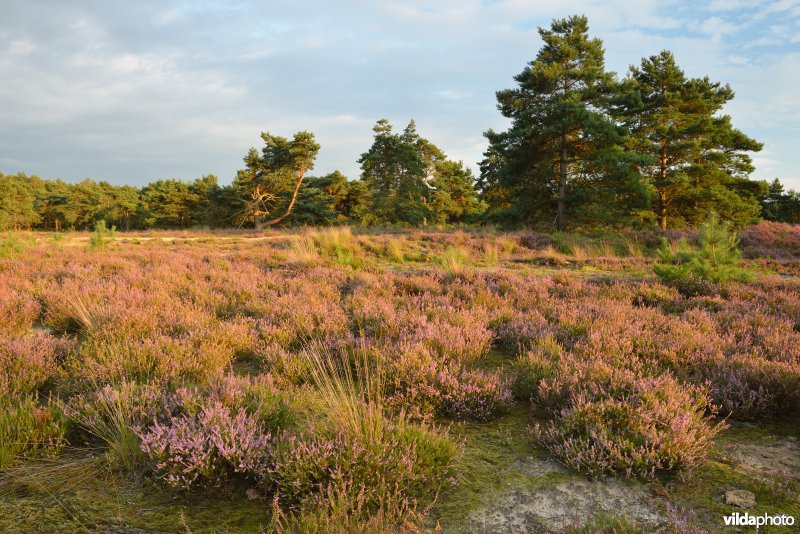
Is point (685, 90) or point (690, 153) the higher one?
point (685, 90)

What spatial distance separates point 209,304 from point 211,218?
48.1 metres

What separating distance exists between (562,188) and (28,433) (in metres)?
24.6

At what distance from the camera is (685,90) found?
2942cm

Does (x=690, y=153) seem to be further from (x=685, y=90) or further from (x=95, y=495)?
(x=95, y=495)

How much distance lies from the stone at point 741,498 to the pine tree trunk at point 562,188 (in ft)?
75.4

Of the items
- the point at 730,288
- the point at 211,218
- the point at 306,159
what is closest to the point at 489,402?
the point at 730,288

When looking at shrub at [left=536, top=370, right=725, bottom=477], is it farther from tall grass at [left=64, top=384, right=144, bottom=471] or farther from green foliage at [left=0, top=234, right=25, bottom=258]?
green foliage at [left=0, top=234, right=25, bottom=258]

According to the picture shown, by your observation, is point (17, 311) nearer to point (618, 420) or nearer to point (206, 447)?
point (206, 447)

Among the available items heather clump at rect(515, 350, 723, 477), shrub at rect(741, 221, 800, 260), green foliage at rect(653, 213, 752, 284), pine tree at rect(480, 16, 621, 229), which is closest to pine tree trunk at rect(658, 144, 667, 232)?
pine tree at rect(480, 16, 621, 229)

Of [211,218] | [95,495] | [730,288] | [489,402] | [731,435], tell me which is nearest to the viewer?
[95,495]

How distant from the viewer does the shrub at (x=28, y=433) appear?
266 centimetres

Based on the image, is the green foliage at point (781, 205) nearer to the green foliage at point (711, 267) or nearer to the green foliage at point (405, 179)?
the green foliage at point (405, 179)

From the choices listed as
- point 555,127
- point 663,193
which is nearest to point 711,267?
point 555,127

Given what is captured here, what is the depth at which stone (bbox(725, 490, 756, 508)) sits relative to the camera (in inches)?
90.5
